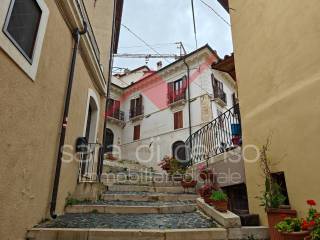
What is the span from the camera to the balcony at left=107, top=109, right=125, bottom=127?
2142cm

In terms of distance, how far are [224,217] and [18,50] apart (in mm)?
3492

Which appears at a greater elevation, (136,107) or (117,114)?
(136,107)

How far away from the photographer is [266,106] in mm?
3992

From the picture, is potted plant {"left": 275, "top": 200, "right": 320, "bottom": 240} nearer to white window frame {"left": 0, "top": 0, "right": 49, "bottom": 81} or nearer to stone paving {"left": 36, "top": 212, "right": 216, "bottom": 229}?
stone paving {"left": 36, "top": 212, "right": 216, "bottom": 229}

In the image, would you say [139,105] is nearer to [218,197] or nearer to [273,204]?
[218,197]

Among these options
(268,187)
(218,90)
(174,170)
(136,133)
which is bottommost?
(268,187)

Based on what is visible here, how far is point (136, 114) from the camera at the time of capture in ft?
69.4

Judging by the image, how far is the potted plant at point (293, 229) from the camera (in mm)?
2447

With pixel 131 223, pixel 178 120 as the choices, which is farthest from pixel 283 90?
pixel 178 120

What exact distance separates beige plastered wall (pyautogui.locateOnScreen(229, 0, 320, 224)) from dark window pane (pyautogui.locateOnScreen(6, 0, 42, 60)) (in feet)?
12.3

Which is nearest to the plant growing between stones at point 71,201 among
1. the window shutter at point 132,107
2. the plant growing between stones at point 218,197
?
the plant growing between stones at point 218,197

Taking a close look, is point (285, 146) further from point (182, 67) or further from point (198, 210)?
point (182, 67)

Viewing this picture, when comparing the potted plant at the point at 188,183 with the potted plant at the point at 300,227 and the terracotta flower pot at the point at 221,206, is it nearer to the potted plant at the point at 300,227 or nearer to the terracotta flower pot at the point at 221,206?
the terracotta flower pot at the point at 221,206

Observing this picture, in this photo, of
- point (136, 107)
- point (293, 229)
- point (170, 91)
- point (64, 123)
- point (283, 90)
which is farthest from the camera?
point (136, 107)
